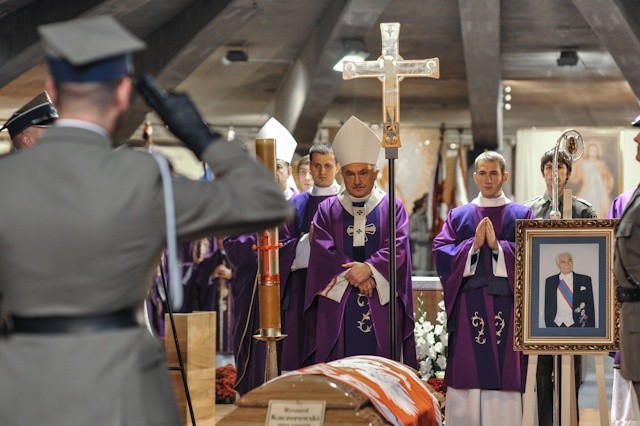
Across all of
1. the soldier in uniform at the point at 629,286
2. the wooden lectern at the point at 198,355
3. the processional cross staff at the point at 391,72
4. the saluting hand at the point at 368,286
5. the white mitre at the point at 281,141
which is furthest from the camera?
the wooden lectern at the point at 198,355

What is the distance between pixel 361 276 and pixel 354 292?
0.19m

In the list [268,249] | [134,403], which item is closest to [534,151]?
[268,249]

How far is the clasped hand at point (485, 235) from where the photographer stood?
6.52m

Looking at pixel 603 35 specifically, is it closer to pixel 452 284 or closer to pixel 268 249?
pixel 452 284

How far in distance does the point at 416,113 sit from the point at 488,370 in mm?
11580

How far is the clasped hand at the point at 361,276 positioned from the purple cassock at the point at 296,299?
21.1 inches

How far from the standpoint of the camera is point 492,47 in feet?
39.0

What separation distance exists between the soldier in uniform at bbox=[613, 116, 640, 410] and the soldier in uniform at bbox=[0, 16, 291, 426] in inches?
135

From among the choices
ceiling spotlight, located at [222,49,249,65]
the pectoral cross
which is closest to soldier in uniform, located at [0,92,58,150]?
the pectoral cross

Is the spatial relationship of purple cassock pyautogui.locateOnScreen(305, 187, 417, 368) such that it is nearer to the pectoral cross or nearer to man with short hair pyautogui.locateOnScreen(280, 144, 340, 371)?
man with short hair pyautogui.locateOnScreen(280, 144, 340, 371)

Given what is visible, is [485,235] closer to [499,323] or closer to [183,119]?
[499,323]

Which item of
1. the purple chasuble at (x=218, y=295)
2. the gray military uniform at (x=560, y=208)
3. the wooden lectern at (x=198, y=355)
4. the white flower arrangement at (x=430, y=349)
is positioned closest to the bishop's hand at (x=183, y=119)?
the gray military uniform at (x=560, y=208)

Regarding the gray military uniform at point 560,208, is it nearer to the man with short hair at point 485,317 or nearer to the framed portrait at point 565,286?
the man with short hair at point 485,317

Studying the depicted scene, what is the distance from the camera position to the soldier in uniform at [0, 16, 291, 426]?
8.05 ft
